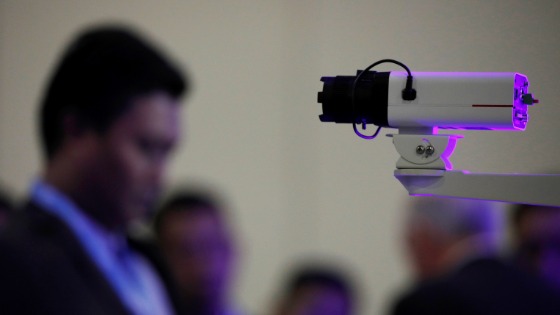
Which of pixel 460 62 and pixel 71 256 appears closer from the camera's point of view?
pixel 460 62

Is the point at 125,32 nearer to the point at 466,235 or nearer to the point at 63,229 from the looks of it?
the point at 63,229

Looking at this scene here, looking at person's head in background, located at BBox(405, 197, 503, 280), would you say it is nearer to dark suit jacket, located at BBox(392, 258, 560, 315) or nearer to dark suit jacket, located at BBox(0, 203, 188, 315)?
dark suit jacket, located at BBox(392, 258, 560, 315)

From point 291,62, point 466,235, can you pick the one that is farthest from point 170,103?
point 291,62

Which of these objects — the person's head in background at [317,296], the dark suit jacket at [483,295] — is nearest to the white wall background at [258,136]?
the person's head in background at [317,296]

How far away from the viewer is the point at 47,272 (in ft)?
5.16

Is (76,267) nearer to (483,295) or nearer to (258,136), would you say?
(483,295)

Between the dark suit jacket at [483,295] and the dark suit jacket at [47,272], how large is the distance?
88 centimetres

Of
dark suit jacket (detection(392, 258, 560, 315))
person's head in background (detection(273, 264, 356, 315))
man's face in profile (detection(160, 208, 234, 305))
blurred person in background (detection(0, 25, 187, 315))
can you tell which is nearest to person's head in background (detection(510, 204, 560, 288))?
dark suit jacket (detection(392, 258, 560, 315))

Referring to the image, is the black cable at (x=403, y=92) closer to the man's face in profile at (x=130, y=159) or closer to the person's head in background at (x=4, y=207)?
the man's face in profile at (x=130, y=159)

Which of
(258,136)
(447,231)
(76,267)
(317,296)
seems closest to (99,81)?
(76,267)

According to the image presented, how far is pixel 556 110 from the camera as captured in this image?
1.06 m

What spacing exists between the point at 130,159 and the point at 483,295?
0.94 meters

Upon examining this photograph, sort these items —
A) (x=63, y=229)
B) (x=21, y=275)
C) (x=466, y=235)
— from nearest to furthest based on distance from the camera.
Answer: (x=21, y=275) → (x=63, y=229) → (x=466, y=235)

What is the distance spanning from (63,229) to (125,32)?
1.38 ft
